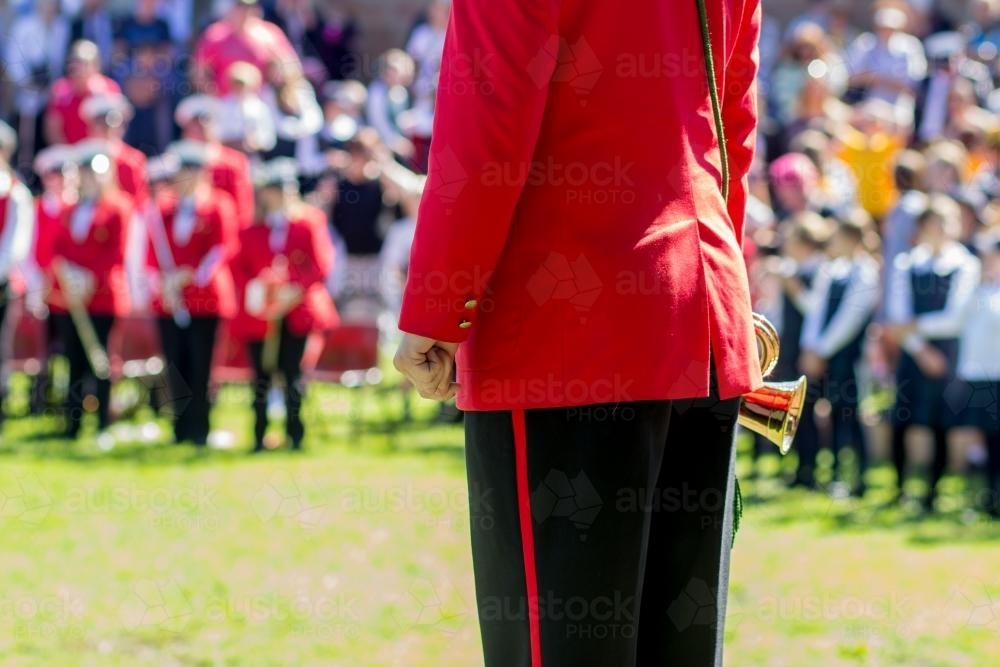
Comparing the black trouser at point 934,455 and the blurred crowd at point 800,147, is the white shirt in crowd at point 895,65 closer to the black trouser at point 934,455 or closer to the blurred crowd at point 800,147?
the blurred crowd at point 800,147

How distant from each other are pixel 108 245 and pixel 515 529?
814 centimetres

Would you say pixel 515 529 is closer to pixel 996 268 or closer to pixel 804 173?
pixel 996 268

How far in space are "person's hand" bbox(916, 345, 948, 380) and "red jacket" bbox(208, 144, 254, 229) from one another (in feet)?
15.9

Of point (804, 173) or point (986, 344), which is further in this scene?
point (804, 173)

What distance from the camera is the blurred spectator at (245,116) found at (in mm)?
12359

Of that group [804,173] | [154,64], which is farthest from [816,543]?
[154,64]

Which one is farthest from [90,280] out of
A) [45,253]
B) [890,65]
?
[890,65]

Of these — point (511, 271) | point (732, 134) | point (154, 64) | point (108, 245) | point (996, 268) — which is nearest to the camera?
point (511, 271)

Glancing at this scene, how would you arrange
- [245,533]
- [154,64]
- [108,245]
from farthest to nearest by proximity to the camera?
[154,64] → [108,245] → [245,533]

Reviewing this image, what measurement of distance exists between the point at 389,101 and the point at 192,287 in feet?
12.0

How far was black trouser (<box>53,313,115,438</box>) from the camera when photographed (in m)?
10.2

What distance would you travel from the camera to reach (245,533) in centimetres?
686

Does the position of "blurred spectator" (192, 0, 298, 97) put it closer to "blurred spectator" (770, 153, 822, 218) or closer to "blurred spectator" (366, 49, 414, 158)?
"blurred spectator" (366, 49, 414, 158)

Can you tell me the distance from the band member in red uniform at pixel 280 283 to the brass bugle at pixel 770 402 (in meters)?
7.18
